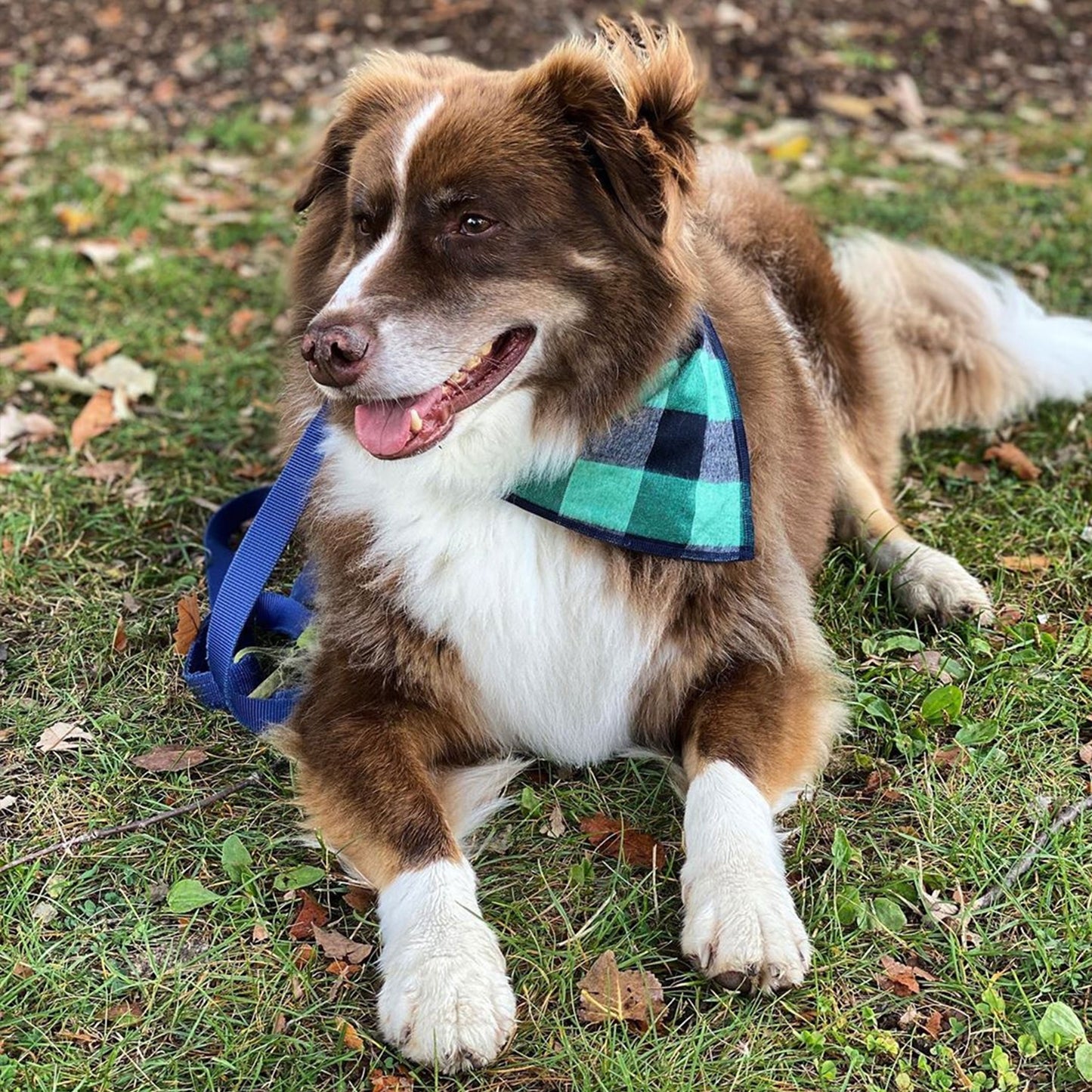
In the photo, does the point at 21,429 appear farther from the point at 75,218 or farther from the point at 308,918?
the point at 308,918

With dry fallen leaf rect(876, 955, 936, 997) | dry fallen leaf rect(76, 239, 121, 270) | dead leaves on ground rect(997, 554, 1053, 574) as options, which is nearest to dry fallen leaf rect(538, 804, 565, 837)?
dry fallen leaf rect(876, 955, 936, 997)

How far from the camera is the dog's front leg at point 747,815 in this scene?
2592 mm

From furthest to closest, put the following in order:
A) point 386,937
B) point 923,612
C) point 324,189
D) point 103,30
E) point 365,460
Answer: point 103,30, point 923,612, point 324,189, point 365,460, point 386,937

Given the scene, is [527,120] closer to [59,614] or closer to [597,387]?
[597,387]

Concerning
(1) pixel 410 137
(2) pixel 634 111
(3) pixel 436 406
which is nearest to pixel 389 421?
(3) pixel 436 406

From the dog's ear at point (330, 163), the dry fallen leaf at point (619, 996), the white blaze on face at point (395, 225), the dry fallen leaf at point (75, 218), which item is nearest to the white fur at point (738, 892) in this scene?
the dry fallen leaf at point (619, 996)

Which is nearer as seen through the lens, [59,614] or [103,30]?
[59,614]

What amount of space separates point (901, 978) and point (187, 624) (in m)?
2.34

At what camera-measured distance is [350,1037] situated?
2.57 m

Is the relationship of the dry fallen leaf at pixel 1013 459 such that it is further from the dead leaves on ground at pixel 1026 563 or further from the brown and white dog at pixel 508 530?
the brown and white dog at pixel 508 530

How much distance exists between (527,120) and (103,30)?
23.0 ft

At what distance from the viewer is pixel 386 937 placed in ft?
8.89

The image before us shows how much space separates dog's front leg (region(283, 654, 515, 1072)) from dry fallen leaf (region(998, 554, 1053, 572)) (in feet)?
6.33

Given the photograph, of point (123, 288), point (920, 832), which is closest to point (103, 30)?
point (123, 288)
